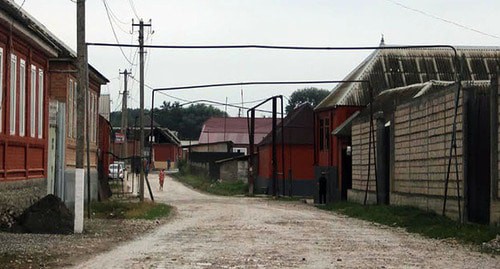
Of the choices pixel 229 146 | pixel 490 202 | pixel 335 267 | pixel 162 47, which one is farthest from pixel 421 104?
pixel 229 146

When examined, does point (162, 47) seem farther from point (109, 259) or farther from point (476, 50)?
point (476, 50)

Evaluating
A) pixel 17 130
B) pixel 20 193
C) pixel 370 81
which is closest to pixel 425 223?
pixel 20 193

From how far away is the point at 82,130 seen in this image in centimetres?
1891

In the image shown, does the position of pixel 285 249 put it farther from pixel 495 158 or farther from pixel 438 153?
pixel 438 153

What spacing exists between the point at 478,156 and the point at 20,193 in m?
11.7

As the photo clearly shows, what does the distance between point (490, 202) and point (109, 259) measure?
939 centimetres

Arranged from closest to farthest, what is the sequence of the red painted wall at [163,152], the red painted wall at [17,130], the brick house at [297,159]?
1. the red painted wall at [17,130]
2. the brick house at [297,159]
3. the red painted wall at [163,152]

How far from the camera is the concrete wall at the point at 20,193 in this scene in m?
19.0

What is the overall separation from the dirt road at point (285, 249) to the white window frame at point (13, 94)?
4.42 m

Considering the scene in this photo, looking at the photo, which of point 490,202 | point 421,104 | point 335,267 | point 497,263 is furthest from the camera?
point 421,104

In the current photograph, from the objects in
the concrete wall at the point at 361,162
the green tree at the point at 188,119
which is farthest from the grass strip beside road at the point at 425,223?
the green tree at the point at 188,119

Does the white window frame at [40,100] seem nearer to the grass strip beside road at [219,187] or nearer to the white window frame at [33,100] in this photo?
the white window frame at [33,100]

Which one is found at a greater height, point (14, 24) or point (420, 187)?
point (14, 24)

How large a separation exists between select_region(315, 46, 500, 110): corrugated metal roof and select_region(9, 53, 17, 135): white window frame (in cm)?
2601
